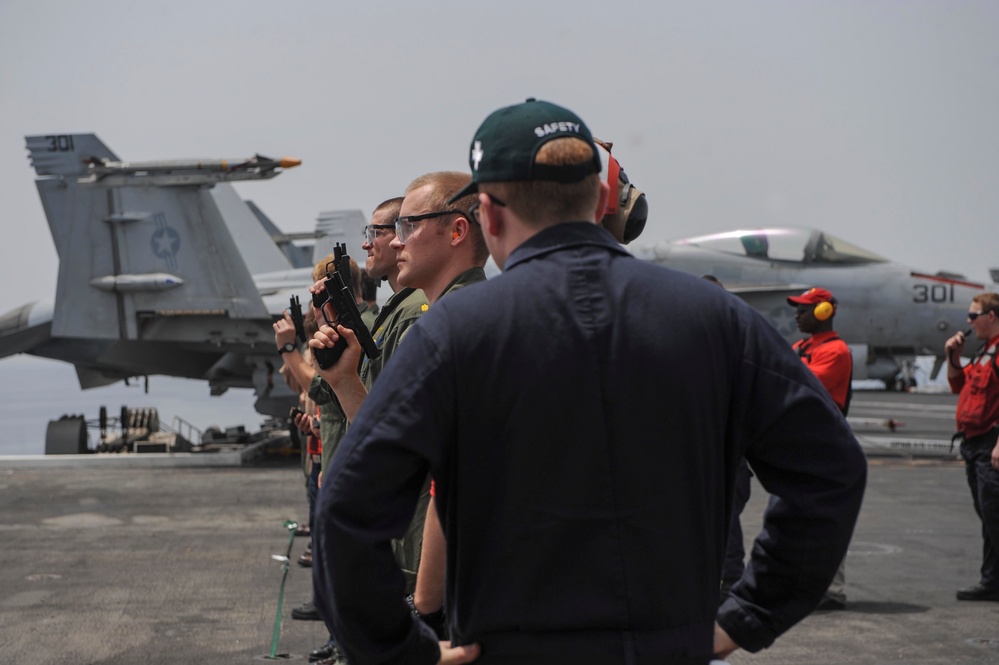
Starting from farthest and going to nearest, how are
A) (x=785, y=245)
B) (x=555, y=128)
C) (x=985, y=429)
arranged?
1. (x=785, y=245)
2. (x=985, y=429)
3. (x=555, y=128)

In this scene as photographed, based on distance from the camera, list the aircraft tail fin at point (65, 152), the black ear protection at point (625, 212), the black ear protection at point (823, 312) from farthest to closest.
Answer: the aircraft tail fin at point (65, 152) → the black ear protection at point (823, 312) → the black ear protection at point (625, 212)

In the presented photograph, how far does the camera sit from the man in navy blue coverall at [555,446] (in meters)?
1.96

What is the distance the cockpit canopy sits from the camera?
19.3m

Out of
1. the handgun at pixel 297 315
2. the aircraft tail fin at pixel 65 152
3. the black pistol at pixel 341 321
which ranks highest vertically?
the aircraft tail fin at pixel 65 152

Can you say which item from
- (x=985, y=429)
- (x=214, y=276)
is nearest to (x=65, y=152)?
(x=214, y=276)

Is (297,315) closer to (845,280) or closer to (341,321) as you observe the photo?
(341,321)

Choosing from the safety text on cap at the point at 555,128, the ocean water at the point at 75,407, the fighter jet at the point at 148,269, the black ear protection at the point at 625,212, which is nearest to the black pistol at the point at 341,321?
the black ear protection at the point at 625,212

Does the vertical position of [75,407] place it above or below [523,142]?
below

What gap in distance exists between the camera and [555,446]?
1986 mm

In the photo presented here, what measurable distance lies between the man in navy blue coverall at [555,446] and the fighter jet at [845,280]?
17.2 m

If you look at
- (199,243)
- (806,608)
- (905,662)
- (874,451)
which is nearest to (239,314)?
(199,243)

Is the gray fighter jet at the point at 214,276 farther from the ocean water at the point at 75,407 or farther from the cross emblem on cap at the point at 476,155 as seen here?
the cross emblem on cap at the point at 476,155

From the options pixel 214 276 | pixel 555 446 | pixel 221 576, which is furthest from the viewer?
pixel 214 276

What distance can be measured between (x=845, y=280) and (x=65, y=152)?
45.0 feet
